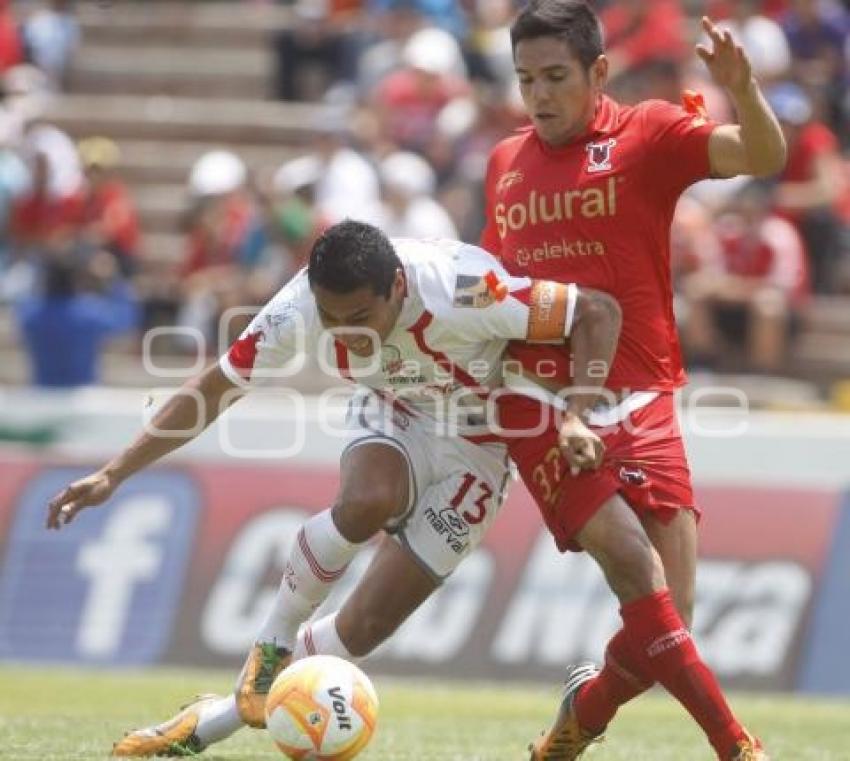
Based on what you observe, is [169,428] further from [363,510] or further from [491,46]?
[491,46]

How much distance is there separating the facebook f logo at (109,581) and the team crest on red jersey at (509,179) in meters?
6.61

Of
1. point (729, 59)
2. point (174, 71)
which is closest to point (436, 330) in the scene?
point (729, 59)

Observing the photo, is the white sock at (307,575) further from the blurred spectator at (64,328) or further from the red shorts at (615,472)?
the blurred spectator at (64,328)

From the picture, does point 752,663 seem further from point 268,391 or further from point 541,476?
point 541,476

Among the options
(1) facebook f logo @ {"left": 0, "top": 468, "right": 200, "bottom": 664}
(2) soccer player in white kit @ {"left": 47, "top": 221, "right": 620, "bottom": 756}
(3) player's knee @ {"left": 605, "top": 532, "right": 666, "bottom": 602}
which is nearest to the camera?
(3) player's knee @ {"left": 605, "top": 532, "right": 666, "bottom": 602}

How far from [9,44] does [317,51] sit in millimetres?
3050

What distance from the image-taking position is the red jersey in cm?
777

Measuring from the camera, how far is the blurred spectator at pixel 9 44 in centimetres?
2072

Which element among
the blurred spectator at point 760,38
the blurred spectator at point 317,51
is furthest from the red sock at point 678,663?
the blurred spectator at point 317,51

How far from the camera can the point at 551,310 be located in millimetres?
7621

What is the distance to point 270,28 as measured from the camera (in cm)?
2105

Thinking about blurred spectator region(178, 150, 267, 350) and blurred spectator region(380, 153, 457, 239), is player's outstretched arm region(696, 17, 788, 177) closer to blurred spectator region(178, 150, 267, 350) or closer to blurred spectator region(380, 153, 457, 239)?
blurred spectator region(380, 153, 457, 239)

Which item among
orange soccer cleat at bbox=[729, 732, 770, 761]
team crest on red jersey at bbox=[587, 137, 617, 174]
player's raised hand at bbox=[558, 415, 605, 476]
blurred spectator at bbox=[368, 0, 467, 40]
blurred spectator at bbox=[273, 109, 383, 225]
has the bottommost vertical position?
orange soccer cleat at bbox=[729, 732, 770, 761]

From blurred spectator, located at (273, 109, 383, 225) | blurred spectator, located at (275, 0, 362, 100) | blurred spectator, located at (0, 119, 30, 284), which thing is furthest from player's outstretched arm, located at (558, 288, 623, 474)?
blurred spectator, located at (275, 0, 362, 100)
